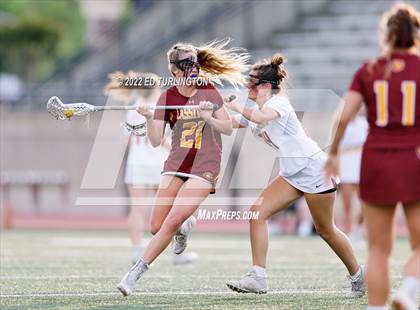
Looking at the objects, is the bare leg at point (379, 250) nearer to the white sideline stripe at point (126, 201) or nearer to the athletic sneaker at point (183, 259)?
the athletic sneaker at point (183, 259)

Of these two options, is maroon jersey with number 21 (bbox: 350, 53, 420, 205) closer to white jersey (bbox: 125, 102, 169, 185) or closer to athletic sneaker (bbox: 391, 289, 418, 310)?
athletic sneaker (bbox: 391, 289, 418, 310)

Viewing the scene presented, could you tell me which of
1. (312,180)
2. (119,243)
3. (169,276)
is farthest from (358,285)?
(119,243)

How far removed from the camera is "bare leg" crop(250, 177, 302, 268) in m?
8.12

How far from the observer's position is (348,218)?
14.3 meters

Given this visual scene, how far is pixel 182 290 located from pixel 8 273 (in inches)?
81.4

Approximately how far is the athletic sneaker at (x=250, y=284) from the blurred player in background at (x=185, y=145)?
559mm

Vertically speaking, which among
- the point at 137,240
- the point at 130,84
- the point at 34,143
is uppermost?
the point at 130,84

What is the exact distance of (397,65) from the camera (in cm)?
608

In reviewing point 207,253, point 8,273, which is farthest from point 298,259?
point 8,273

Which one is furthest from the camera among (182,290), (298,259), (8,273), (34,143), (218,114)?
(34,143)

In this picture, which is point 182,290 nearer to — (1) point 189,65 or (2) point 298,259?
(1) point 189,65

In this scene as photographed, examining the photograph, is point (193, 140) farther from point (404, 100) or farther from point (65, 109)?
point (404, 100)

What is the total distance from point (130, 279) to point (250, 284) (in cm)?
87

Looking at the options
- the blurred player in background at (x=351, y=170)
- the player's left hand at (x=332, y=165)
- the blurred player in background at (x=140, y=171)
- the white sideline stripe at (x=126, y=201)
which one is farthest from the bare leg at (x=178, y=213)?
the white sideline stripe at (x=126, y=201)
